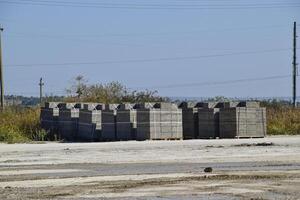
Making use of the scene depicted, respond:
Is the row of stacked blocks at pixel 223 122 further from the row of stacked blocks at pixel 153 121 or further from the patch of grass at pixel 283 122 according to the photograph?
the patch of grass at pixel 283 122

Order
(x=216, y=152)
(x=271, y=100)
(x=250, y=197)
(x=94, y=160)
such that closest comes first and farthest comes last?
1. (x=250, y=197)
2. (x=94, y=160)
3. (x=216, y=152)
4. (x=271, y=100)

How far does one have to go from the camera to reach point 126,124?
113 feet

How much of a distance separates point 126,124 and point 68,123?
12.9ft

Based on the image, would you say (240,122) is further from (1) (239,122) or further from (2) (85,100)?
(2) (85,100)

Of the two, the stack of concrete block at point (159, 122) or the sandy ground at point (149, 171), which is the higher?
the stack of concrete block at point (159, 122)

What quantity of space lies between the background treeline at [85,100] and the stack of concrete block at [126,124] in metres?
4.39

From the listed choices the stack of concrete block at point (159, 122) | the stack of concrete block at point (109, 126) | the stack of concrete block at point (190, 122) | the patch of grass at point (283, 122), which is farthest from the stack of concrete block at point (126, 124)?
the patch of grass at point (283, 122)

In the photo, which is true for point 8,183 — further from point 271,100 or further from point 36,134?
point 271,100

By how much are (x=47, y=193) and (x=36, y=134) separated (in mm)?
23090

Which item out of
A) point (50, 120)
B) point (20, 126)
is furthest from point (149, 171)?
point (20, 126)

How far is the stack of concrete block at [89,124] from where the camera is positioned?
34.8m

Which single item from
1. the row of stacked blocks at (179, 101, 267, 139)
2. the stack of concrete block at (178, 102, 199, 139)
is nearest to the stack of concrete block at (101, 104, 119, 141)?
the stack of concrete block at (178, 102, 199, 139)

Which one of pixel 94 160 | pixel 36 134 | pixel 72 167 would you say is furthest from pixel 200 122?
pixel 72 167

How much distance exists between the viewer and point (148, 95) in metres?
54.1
